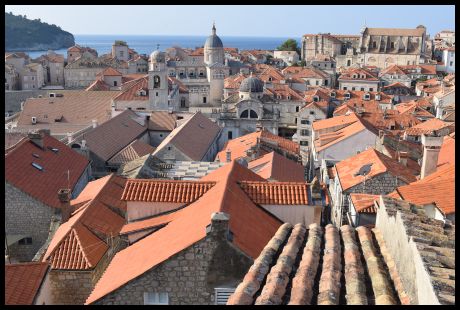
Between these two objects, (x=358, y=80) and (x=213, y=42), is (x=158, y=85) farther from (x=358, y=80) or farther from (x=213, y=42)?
(x=358, y=80)

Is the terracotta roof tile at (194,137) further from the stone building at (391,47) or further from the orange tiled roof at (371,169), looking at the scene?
the stone building at (391,47)

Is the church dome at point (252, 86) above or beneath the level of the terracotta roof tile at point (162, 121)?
above

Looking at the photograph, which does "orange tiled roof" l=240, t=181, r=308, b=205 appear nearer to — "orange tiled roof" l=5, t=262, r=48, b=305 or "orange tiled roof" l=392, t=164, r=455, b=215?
"orange tiled roof" l=392, t=164, r=455, b=215

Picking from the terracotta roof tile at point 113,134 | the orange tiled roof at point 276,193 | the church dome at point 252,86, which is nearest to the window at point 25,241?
the orange tiled roof at point 276,193

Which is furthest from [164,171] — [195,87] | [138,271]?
[195,87]

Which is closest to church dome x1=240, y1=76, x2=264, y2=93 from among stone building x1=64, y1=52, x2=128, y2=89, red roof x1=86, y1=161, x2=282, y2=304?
red roof x1=86, y1=161, x2=282, y2=304
